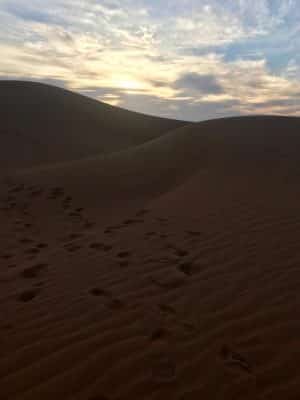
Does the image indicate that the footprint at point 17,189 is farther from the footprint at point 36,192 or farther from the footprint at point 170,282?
the footprint at point 170,282

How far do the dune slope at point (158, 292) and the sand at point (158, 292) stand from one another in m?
0.01

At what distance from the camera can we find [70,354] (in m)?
2.69

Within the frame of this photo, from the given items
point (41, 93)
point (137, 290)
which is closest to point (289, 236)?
point (137, 290)

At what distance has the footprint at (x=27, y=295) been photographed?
11.9 feet

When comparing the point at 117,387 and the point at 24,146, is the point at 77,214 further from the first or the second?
the point at 24,146

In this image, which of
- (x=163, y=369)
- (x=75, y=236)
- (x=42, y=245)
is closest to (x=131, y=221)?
(x=75, y=236)

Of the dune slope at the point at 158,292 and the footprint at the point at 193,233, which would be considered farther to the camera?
the footprint at the point at 193,233

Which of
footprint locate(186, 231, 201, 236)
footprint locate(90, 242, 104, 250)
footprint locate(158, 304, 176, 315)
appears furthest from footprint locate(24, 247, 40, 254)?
footprint locate(158, 304, 176, 315)

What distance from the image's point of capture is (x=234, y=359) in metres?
2.54

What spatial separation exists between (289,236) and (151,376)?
121 inches


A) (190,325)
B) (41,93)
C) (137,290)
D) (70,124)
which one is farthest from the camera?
(41,93)

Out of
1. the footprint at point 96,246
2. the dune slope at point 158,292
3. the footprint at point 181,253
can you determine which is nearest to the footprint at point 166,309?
the dune slope at point 158,292

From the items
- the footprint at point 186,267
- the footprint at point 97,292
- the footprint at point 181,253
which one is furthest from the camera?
the footprint at point 181,253

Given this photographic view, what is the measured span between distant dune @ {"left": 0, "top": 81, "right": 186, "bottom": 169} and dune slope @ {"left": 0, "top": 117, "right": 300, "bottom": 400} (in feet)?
29.1
